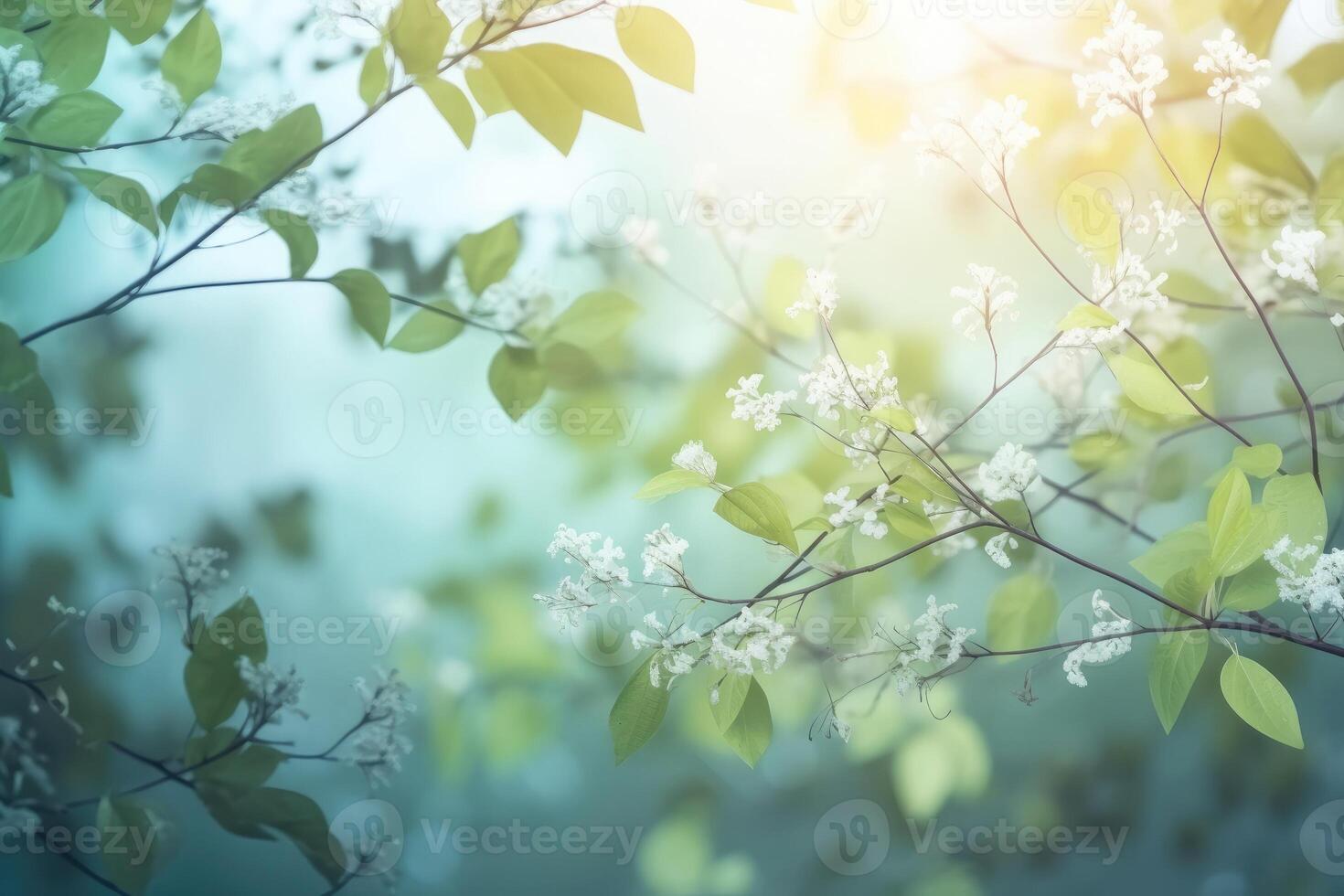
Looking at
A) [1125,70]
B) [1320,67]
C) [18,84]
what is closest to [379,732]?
[18,84]

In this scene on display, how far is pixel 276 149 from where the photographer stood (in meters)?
0.87

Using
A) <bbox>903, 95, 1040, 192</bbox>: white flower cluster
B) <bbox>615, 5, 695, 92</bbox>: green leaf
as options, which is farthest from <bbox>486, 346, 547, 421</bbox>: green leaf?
<bbox>903, 95, 1040, 192</bbox>: white flower cluster

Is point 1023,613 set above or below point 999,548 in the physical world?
below

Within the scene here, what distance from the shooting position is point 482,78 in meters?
0.86

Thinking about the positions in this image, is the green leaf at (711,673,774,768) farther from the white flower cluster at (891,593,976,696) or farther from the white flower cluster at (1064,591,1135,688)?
the white flower cluster at (1064,591,1135,688)

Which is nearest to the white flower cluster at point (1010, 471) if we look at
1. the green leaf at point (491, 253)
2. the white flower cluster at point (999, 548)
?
the white flower cluster at point (999, 548)

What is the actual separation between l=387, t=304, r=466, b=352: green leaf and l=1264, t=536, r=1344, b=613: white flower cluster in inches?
29.5

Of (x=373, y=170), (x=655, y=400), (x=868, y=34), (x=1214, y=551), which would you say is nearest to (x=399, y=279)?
(x=373, y=170)

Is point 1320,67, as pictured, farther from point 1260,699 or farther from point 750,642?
point 750,642

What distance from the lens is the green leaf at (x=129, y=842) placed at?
900 millimetres

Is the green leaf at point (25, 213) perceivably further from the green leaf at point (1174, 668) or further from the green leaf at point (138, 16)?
the green leaf at point (1174, 668)

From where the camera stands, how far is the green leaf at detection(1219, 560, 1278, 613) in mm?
734

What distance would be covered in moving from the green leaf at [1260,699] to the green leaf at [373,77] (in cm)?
92

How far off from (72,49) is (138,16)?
0.07 metres
